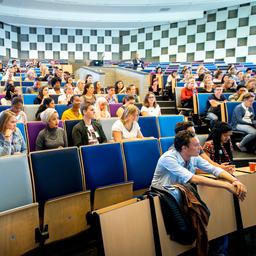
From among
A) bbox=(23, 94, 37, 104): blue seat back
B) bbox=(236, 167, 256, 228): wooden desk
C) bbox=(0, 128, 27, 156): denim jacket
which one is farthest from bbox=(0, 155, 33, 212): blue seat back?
bbox=(23, 94, 37, 104): blue seat back

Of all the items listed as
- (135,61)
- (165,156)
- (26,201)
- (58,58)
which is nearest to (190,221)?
(165,156)

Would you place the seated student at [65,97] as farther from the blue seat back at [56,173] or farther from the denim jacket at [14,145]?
the blue seat back at [56,173]

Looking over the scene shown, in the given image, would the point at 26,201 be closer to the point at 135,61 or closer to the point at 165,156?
the point at 165,156

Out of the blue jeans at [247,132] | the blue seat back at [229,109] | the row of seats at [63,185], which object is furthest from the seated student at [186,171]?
the blue seat back at [229,109]

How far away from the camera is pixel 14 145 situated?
2.70 meters

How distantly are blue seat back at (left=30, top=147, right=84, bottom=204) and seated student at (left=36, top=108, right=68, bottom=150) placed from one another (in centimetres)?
74

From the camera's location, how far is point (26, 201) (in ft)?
6.50

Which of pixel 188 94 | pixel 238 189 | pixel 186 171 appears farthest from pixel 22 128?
pixel 188 94

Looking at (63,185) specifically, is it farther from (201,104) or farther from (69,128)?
(201,104)

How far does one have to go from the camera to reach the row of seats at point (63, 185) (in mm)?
1811

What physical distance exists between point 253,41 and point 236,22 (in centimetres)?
112

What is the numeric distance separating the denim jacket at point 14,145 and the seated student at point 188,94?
346 cm

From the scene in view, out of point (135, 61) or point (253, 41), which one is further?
point (253, 41)

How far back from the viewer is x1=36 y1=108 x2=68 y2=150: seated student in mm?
2965
